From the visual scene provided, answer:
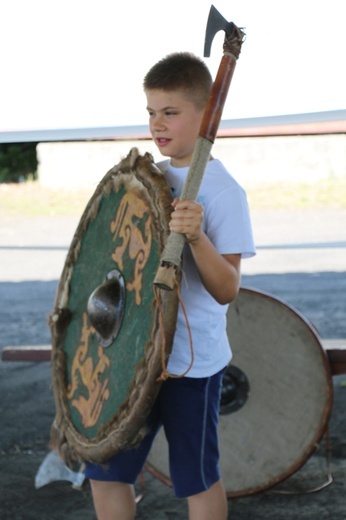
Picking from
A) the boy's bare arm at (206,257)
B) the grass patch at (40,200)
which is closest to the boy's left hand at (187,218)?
the boy's bare arm at (206,257)

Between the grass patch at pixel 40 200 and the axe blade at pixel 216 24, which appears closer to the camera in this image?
the axe blade at pixel 216 24

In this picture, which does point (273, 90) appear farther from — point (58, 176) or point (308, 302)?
point (58, 176)

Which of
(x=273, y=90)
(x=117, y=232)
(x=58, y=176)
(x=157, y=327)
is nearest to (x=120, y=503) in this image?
(x=157, y=327)

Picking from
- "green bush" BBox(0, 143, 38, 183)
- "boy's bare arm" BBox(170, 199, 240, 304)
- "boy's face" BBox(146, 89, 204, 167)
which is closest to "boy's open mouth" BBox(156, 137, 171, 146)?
"boy's face" BBox(146, 89, 204, 167)

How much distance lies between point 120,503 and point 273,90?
4.04 ft

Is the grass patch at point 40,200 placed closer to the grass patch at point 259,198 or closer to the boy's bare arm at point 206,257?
the grass patch at point 259,198

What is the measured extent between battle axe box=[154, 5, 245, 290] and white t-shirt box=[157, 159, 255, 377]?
0.15 m

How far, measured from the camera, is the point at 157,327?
192 cm

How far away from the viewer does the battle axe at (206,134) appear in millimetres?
1768

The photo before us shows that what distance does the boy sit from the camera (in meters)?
1.97

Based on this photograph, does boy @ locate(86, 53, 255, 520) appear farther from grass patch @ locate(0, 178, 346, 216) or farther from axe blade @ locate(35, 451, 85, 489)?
grass patch @ locate(0, 178, 346, 216)

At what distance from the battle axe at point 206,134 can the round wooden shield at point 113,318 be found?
0.45 feet

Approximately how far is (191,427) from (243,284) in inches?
164

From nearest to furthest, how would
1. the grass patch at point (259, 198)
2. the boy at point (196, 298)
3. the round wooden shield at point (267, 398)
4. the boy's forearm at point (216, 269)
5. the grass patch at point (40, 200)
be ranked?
1. the boy's forearm at point (216, 269)
2. the boy at point (196, 298)
3. the round wooden shield at point (267, 398)
4. the grass patch at point (259, 198)
5. the grass patch at point (40, 200)
